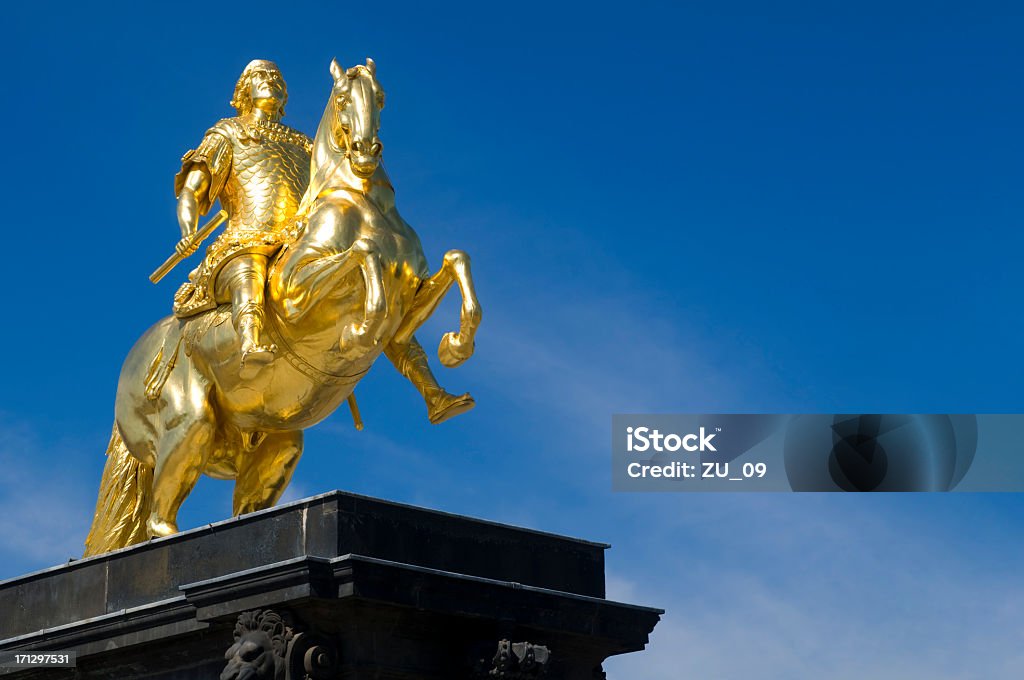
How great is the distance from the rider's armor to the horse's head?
28.1 inches

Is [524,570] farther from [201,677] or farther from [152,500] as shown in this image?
[152,500]

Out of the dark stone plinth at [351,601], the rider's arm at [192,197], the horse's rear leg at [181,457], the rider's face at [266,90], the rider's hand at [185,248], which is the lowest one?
the dark stone plinth at [351,601]

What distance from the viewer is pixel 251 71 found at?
511 inches

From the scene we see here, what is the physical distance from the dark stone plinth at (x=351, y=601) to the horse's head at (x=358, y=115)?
2.96 metres

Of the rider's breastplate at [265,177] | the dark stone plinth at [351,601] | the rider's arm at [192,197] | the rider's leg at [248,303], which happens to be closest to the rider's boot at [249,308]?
the rider's leg at [248,303]

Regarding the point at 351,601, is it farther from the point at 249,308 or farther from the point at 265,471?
the point at 265,471

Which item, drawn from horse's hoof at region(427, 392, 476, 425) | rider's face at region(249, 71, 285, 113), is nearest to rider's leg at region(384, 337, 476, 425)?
horse's hoof at region(427, 392, 476, 425)

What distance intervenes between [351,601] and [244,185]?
4.66 meters

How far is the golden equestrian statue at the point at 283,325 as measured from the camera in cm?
1080

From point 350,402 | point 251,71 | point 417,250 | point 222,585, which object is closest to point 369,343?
point 417,250

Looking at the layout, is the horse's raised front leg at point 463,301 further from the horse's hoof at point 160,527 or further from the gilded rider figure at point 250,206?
the horse's hoof at point 160,527

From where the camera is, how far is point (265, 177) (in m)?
12.3

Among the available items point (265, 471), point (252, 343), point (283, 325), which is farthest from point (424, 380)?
point (265, 471)

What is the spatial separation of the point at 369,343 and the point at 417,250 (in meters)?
0.81
